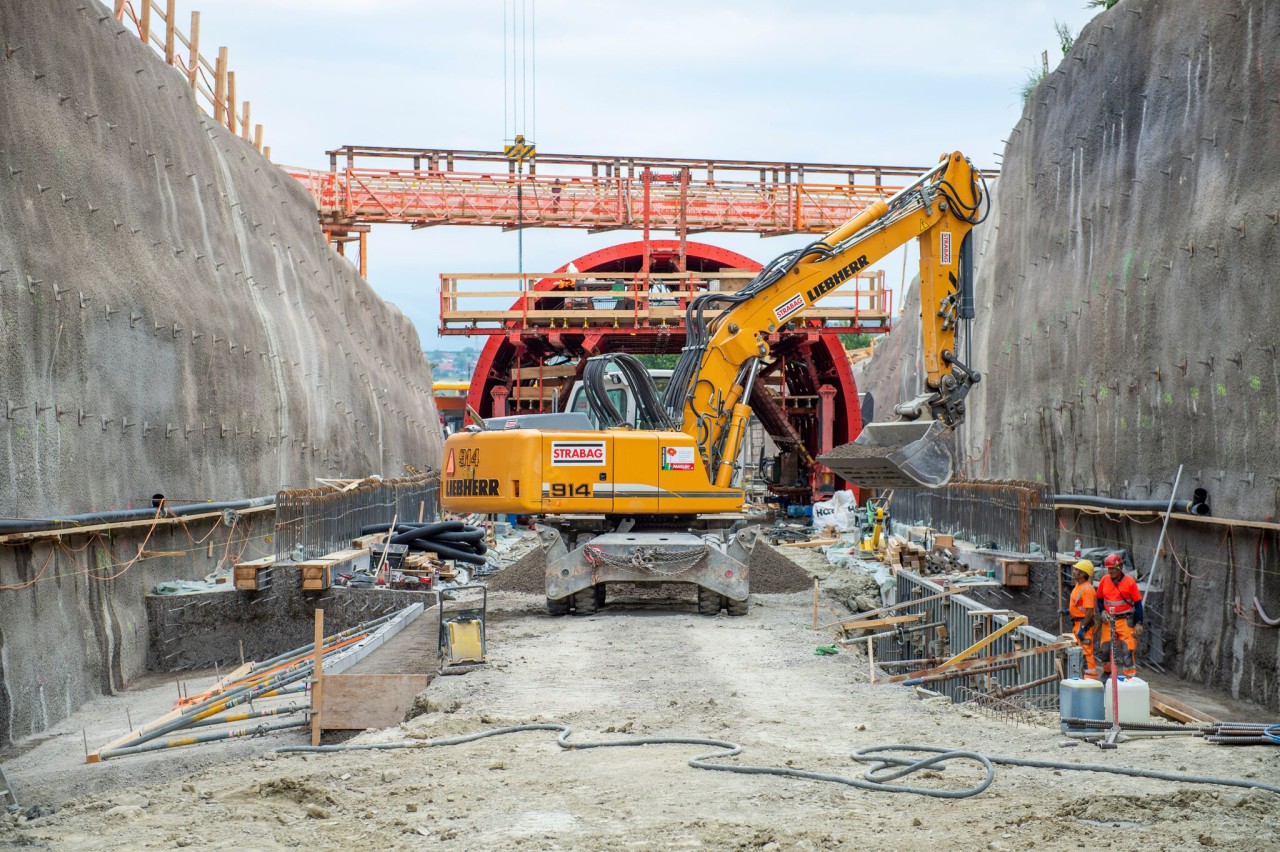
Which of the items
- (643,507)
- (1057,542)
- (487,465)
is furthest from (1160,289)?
(487,465)

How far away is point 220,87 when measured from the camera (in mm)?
26516

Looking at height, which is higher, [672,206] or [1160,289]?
[672,206]

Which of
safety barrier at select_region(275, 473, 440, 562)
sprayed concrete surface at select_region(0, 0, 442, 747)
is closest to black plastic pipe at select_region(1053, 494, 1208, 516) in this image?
safety barrier at select_region(275, 473, 440, 562)

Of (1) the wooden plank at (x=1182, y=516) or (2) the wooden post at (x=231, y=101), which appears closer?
(1) the wooden plank at (x=1182, y=516)

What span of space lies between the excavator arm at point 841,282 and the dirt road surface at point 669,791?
17.9 ft

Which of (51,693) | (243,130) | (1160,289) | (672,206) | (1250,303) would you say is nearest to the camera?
(51,693)

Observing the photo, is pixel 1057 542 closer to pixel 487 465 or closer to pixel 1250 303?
pixel 1250 303

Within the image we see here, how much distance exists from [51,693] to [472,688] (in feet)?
14.9

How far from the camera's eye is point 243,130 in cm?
2802

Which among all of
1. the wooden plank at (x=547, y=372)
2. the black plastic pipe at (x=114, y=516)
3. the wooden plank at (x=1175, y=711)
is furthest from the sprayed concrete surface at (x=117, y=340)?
the wooden plank at (x=1175, y=711)

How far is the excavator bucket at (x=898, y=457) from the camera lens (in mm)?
16422

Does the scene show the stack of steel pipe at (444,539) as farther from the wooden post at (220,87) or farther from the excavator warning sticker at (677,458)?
the wooden post at (220,87)

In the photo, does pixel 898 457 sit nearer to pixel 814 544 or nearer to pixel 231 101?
pixel 814 544

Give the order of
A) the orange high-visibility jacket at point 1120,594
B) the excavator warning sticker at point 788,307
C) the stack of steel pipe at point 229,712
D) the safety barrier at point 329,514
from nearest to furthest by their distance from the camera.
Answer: the stack of steel pipe at point 229,712
the orange high-visibility jacket at point 1120,594
the excavator warning sticker at point 788,307
the safety barrier at point 329,514
